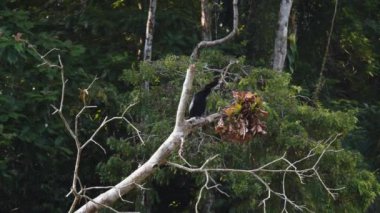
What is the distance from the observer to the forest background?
733 cm

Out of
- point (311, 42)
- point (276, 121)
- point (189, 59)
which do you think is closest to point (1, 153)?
point (189, 59)

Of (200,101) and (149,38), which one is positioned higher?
(149,38)

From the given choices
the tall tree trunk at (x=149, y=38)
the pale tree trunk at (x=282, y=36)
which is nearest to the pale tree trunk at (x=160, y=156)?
the tall tree trunk at (x=149, y=38)

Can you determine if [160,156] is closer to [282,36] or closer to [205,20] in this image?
[205,20]

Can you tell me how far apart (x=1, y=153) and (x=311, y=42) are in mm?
4881

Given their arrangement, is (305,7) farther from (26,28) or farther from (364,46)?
(26,28)

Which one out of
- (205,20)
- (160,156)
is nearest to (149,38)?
(205,20)

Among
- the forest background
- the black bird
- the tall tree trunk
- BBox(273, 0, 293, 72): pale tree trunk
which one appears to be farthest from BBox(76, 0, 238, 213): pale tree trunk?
BBox(273, 0, 293, 72): pale tree trunk

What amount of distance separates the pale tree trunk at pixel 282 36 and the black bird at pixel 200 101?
7.19 ft

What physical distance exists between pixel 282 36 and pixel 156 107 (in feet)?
7.68

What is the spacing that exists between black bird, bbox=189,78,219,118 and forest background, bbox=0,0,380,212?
3.2 inches

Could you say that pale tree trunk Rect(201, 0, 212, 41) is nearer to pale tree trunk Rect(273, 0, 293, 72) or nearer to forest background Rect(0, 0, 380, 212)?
forest background Rect(0, 0, 380, 212)

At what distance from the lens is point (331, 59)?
12.0 metres

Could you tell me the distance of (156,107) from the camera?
753 cm
